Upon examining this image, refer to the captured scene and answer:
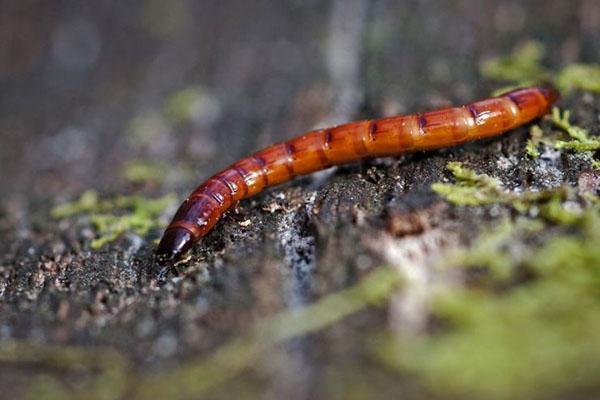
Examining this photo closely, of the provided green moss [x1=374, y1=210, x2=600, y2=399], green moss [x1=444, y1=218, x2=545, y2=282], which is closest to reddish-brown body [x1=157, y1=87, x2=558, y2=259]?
green moss [x1=444, y1=218, x2=545, y2=282]

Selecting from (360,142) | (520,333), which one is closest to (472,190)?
(360,142)

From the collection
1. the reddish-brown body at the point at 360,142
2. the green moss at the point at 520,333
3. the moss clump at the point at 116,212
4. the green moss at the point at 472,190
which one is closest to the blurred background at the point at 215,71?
the moss clump at the point at 116,212

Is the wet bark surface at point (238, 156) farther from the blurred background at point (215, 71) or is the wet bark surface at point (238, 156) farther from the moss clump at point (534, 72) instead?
the moss clump at point (534, 72)

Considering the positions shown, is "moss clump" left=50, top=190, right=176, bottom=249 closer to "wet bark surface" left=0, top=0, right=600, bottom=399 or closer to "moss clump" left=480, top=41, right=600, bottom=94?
"wet bark surface" left=0, top=0, right=600, bottom=399

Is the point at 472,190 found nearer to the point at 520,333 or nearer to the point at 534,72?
the point at 520,333

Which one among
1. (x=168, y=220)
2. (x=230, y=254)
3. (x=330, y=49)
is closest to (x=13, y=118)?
(x=168, y=220)
